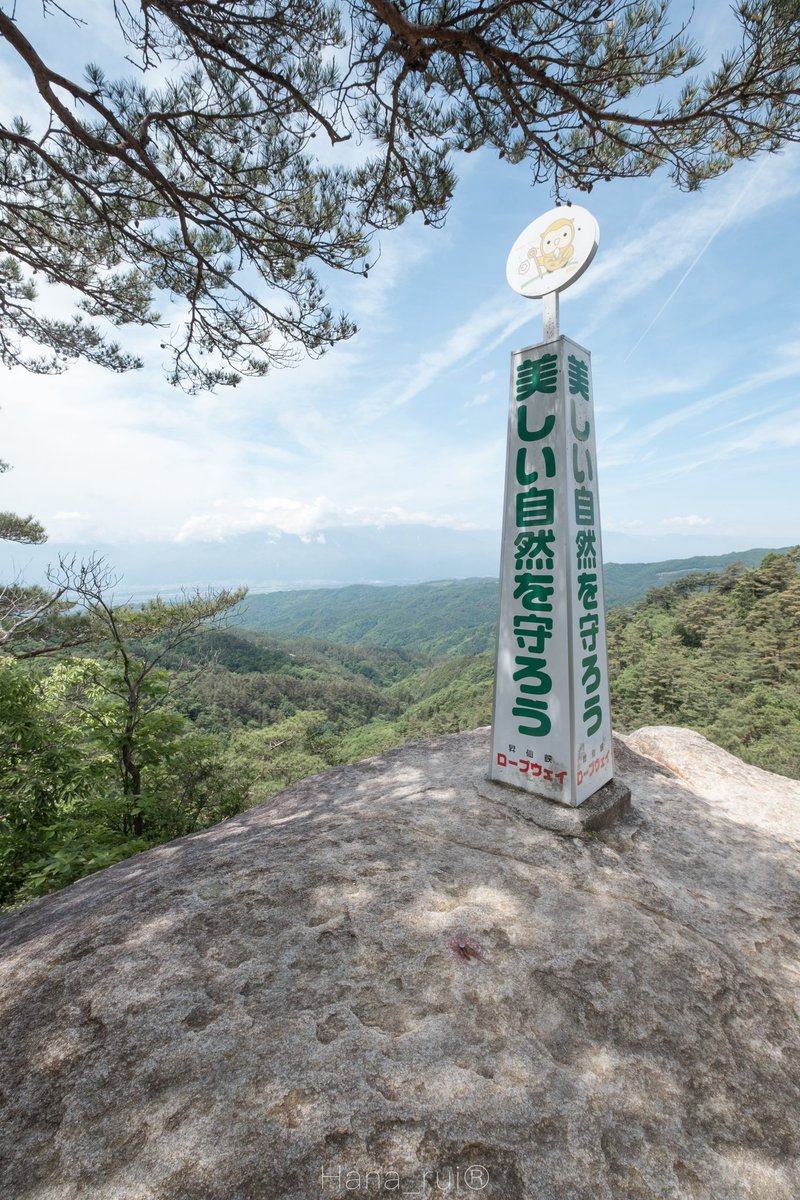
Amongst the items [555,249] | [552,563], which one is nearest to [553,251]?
[555,249]

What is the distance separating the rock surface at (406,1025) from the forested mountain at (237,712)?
2.07 meters

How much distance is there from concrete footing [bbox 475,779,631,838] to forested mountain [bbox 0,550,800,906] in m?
3.04

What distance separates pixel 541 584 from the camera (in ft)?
11.2

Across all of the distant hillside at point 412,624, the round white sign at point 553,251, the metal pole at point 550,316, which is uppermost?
the round white sign at point 553,251

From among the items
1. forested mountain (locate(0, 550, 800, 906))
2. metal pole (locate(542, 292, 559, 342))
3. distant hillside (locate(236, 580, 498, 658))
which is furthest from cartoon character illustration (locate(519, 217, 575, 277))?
distant hillside (locate(236, 580, 498, 658))

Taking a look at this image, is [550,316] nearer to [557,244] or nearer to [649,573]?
[557,244]

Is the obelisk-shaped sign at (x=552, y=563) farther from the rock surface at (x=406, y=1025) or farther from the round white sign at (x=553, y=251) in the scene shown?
the rock surface at (x=406, y=1025)

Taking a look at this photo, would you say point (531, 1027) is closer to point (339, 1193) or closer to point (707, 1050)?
point (707, 1050)

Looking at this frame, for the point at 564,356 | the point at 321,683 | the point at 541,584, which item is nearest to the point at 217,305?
the point at 564,356

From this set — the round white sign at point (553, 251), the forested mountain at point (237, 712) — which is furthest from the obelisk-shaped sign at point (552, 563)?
the forested mountain at point (237, 712)

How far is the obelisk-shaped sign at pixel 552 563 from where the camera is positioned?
3305 mm

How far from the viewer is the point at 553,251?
11.6 feet

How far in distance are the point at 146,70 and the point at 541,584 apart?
479 centimetres

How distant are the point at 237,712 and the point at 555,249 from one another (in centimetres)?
4144
